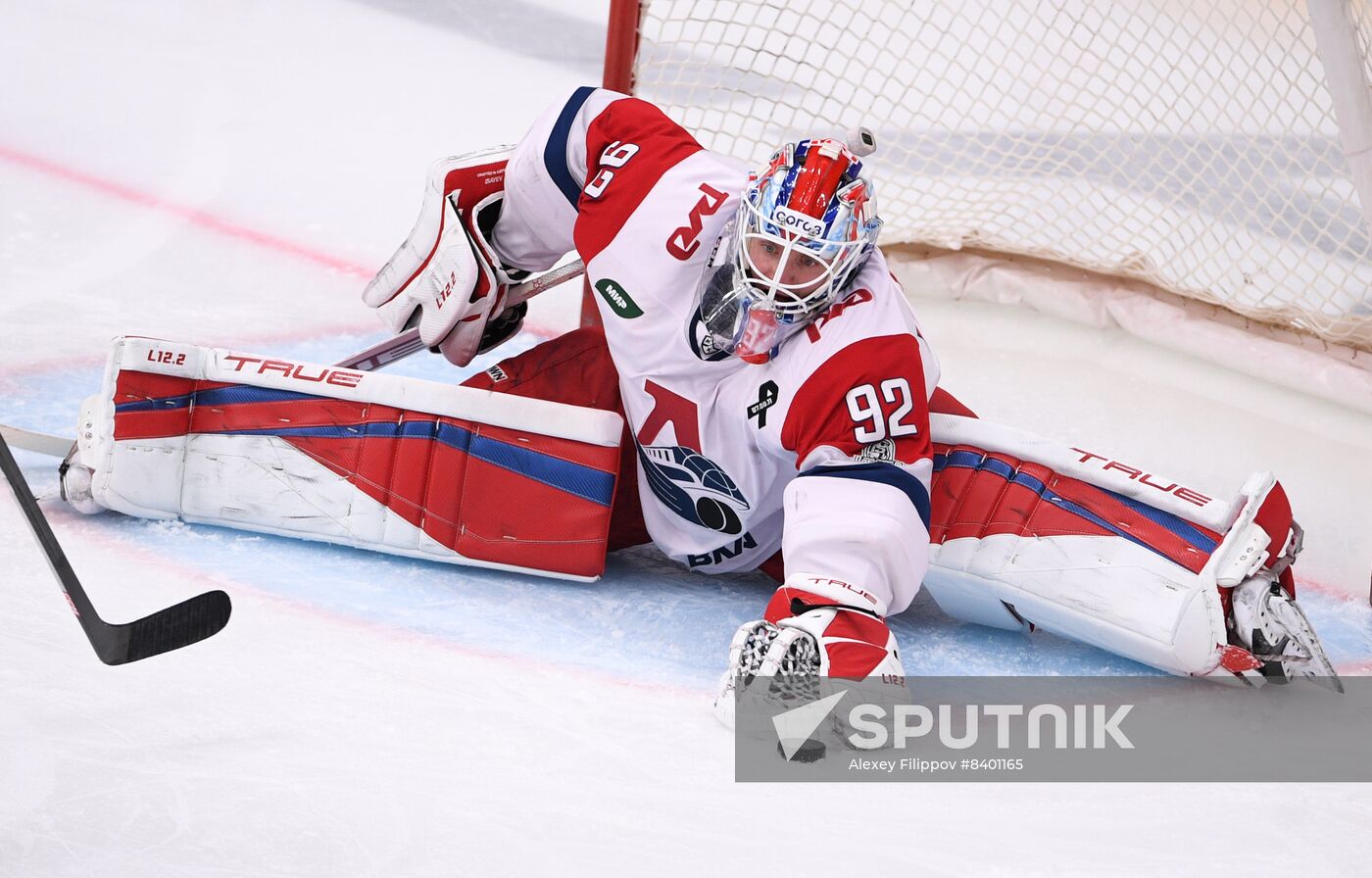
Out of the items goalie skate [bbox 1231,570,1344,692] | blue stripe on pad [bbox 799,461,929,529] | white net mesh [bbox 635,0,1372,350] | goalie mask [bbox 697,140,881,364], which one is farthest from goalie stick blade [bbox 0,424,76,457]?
goalie skate [bbox 1231,570,1344,692]

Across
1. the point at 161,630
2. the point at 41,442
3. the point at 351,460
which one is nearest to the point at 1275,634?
the point at 351,460

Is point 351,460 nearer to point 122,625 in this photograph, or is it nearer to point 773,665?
point 122,625

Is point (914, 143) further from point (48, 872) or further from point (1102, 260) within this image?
point (48, 872)

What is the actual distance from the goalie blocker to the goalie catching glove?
233 millimetres

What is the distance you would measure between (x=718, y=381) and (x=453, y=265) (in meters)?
0.56

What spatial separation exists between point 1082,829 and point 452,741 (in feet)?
2.44

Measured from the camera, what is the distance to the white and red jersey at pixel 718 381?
1899 millimetres

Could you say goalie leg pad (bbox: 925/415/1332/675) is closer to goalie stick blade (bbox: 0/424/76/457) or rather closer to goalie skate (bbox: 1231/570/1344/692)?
goalie skate (bbox: 1231/570/1344/692)

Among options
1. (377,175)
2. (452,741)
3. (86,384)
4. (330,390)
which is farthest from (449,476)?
(377,175)

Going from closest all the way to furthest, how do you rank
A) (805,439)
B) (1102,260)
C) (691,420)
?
(805,439) < (691,420) < (1102,260)

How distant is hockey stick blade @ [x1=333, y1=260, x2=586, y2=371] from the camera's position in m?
2.53

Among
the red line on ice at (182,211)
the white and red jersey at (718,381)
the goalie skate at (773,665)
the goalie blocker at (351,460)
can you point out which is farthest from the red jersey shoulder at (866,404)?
the red line on ice at (182,211)

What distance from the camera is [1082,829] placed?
168cm

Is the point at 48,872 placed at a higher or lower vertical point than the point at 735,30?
lower
